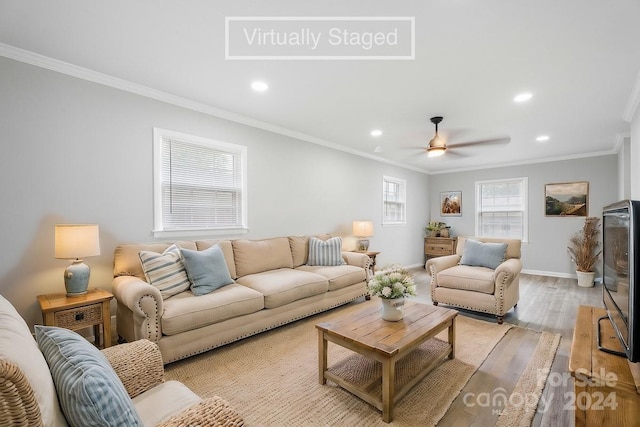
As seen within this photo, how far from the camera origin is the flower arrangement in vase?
2.27m

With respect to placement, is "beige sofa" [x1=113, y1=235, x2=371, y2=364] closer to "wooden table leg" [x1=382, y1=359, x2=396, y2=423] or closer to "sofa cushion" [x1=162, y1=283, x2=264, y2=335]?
"sofa cushion" [x1=162, y1=283, x2=264, y2=335]

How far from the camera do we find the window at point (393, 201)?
6.55 m

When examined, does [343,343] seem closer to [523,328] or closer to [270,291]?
[270,291]

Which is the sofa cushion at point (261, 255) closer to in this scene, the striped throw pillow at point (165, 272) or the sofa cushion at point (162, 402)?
the striped throw pillow at point (165, 272)

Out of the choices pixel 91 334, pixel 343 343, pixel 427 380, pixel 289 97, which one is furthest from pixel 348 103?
pixel 91 334

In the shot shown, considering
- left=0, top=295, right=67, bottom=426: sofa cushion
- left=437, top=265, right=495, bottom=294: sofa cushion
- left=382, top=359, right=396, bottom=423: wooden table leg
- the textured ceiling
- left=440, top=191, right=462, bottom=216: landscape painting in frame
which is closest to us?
left=0, top=295, right=67, bottom=426: sofa cushion

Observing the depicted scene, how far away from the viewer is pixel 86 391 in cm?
82

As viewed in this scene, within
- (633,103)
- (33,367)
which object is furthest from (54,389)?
(633,103)

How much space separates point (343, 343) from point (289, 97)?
103 inches

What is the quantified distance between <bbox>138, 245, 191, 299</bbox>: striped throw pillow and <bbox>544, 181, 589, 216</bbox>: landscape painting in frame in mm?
7035

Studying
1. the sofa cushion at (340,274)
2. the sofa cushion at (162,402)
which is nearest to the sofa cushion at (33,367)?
the sofa cushion at (162,402)

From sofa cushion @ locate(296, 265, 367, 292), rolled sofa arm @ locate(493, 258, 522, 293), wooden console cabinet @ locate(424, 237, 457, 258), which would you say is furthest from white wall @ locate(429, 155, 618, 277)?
sofa cushion @ locate(296, 265, 367, 292)

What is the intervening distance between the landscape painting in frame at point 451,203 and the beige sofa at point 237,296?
4.27m

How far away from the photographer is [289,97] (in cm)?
331
